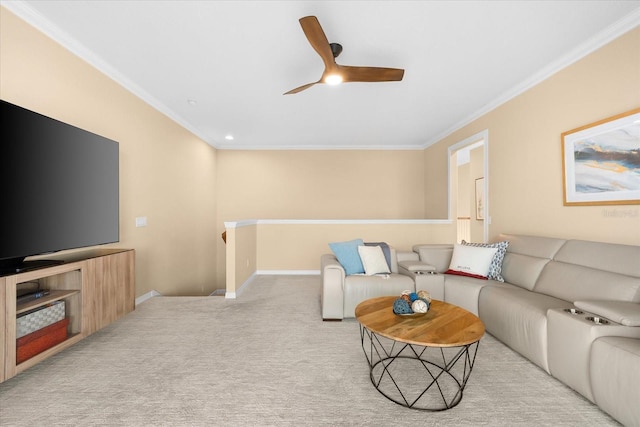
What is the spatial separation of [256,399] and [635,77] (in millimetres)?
3640

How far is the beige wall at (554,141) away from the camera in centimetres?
218

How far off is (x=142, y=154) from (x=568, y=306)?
459cm

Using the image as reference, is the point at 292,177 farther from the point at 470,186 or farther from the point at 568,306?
the point at 568,306

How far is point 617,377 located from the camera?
56.2 inches

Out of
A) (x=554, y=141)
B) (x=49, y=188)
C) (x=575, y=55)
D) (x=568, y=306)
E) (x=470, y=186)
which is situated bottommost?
(x=568, y=306)

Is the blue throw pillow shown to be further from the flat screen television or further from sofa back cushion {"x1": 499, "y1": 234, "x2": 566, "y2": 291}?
the flat screen television

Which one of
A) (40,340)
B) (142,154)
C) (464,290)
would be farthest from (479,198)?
(40,340)

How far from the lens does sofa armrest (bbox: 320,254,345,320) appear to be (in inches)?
116

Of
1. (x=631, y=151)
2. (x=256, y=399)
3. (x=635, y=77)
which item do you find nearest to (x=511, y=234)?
(x=631, y=151)

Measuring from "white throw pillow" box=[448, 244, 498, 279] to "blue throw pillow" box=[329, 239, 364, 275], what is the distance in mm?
1104

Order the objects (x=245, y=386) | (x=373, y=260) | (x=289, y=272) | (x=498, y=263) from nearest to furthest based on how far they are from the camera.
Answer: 1. (x=245, y=386)
2. (x=498, y=263)
3. (x=373, y=260)
4. (x=289, y=272)

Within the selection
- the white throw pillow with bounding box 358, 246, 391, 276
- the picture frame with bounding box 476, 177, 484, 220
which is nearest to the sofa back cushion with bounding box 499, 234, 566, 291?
the white throw pillow with bounding box 358, 246, 391, 276

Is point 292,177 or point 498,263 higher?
point 292,177

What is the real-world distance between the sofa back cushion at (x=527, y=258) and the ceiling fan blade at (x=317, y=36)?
264 cm
